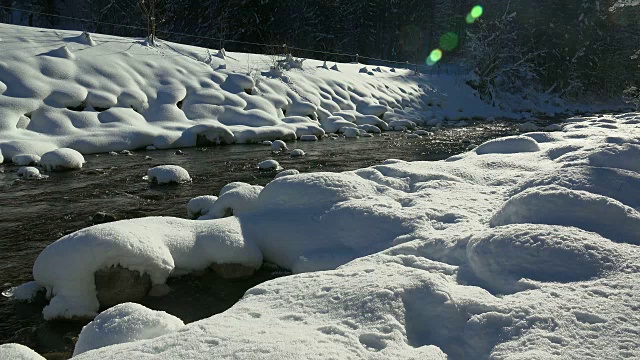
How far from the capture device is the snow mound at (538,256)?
127 inches

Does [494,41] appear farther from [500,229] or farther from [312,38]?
[500,229]

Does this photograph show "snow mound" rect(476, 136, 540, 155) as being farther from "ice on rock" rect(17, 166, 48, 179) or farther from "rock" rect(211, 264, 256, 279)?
"ice on rock" rect(17, 166, 48, 179)

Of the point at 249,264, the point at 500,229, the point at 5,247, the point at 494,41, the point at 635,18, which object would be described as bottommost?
the point at 5,247

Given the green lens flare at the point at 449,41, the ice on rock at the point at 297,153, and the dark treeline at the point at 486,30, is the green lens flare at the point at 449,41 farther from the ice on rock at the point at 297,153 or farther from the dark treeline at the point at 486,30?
the ice on rock at the point at 297,153

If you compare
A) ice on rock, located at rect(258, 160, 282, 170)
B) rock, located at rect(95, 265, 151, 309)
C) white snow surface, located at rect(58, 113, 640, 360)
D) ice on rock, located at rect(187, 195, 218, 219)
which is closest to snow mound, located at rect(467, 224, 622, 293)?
white snow surface, located at rect(58, 113, 640, 360)

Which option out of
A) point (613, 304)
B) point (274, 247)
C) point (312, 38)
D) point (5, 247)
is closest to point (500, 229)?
point (613, 304)

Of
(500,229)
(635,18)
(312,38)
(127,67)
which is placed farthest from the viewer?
(312,38)

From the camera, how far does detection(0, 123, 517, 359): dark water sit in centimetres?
404

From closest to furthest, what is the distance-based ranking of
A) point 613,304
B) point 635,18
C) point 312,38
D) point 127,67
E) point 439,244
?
point 613,304
point 439,244
point 127,67
point 635,18
point 312,38

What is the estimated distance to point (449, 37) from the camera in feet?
149

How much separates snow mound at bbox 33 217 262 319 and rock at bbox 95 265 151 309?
0.14 ft

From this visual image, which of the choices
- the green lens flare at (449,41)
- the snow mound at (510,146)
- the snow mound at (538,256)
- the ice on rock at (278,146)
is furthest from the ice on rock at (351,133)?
the green lens flare at (449,41)

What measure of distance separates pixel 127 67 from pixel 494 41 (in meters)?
22.7

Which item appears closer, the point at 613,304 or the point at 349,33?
the point at 613,304
